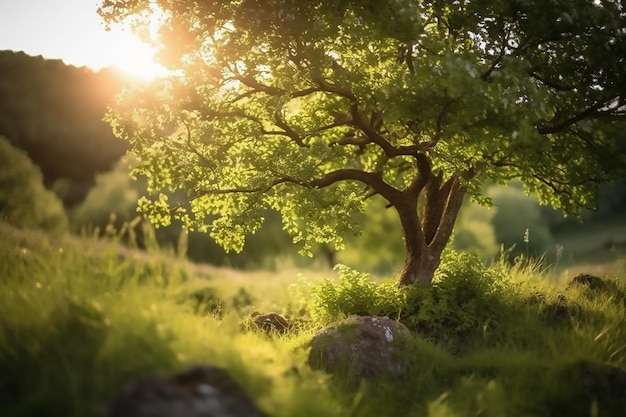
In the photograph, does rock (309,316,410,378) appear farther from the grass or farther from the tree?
the tree

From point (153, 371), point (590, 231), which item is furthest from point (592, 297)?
point (590, 231)

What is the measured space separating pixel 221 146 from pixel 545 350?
8.51 m

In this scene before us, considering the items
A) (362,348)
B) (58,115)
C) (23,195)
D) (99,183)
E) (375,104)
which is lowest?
(362,348)

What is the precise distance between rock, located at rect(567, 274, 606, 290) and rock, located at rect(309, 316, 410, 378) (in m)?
6.23

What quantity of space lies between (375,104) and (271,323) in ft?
19.1

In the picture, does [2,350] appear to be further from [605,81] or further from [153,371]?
[605,81]

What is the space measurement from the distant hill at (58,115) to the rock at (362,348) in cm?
2937

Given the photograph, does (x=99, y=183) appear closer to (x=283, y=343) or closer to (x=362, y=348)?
(x=283, y=343)

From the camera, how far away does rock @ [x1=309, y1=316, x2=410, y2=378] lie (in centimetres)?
996

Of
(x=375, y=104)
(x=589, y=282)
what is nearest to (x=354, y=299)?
(x=375, y=104)

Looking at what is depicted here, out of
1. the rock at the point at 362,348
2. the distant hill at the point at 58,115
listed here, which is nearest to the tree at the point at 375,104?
the rock at the point at 362,348

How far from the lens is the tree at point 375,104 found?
11.4 m

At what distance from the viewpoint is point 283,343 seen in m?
11.0

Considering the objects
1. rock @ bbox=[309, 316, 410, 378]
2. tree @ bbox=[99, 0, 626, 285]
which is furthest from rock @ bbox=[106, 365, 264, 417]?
tree @ bbox=[99, 0, 626, 285]
